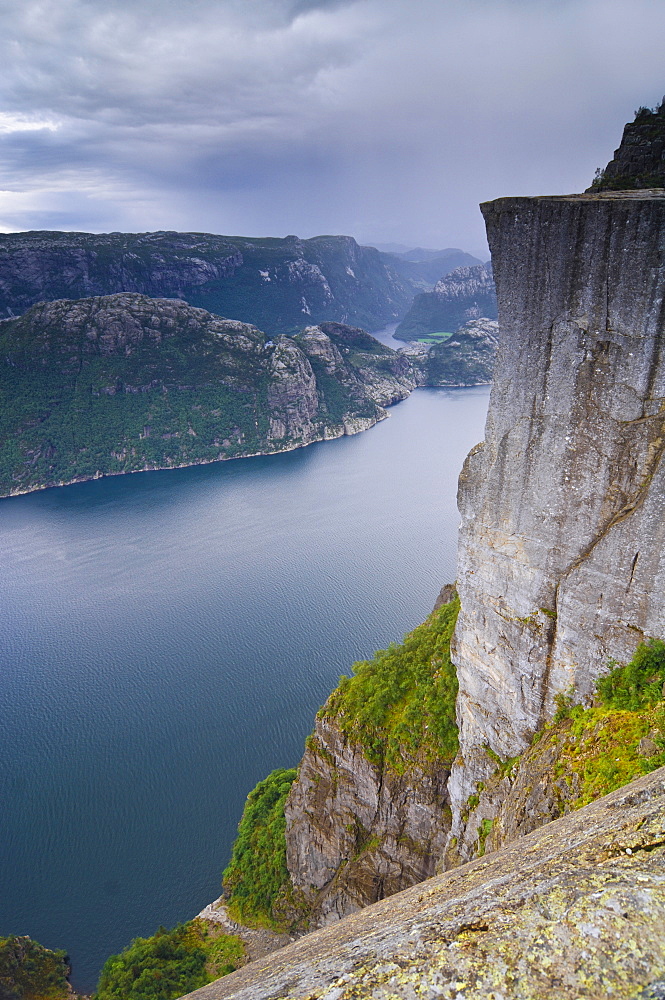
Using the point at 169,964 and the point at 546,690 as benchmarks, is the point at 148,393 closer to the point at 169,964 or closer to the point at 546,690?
the point at 169,964

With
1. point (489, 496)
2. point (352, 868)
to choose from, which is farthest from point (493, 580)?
point (352, 868)

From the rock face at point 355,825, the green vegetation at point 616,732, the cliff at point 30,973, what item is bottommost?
the cliff at point 30,973

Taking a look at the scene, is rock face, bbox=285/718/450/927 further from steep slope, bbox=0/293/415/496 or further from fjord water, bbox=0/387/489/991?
steep slope, bbox=0/293/415/496

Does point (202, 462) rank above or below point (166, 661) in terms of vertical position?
above

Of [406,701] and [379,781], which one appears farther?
[379,781]

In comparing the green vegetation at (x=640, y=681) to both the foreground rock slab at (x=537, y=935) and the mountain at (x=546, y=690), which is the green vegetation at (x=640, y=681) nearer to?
the mountain at (x=546, y=690)

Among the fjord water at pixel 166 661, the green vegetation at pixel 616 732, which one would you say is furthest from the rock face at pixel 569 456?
the fjord water at pixel 166 661

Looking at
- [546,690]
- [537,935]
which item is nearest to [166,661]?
[546,690]
